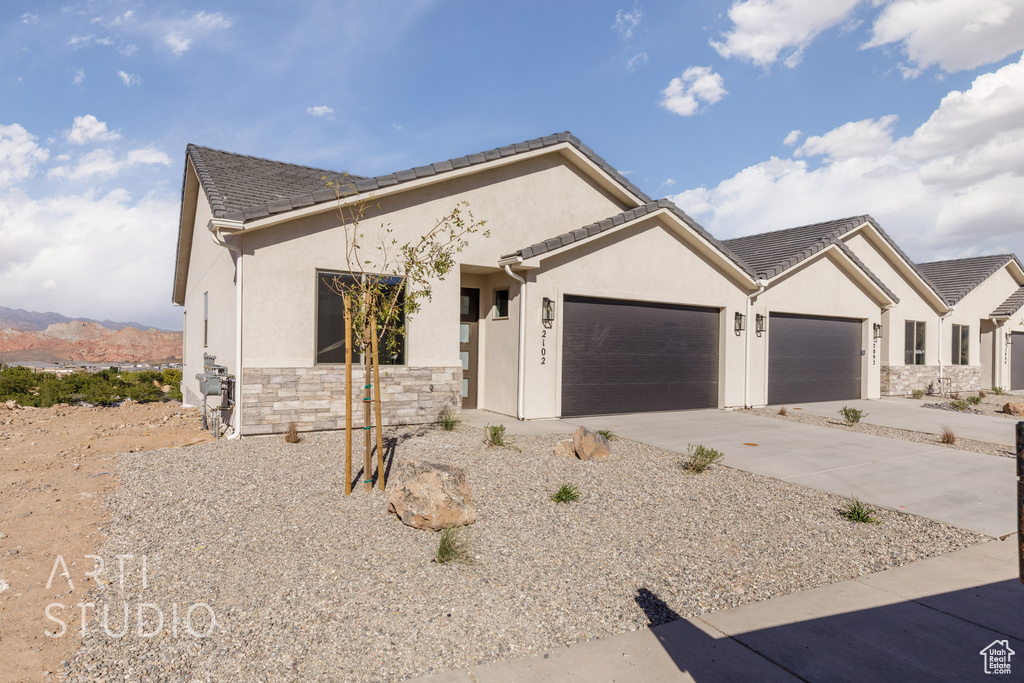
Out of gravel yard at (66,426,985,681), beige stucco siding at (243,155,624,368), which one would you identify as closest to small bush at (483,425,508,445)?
gravel yard at (66,426,985,681)

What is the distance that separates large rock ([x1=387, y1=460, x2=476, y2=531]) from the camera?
5.12 metres

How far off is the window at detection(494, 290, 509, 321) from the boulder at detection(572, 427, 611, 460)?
4282 millimetres

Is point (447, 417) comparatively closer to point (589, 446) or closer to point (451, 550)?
point (589, 446)

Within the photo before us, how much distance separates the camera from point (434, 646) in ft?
11.4

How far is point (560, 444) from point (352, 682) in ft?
17.3

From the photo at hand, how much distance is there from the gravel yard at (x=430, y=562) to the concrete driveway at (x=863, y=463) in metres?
0.63

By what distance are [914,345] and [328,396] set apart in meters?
→ 19.8

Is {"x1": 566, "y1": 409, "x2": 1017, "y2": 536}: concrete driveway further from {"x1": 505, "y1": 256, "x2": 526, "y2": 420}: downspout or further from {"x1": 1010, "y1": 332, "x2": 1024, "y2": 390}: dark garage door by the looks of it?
{"x1": 1010, "y1": 332, "x2": 1024, "y2": 390}: dark garage door

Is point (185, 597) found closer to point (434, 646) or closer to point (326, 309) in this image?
point (434, 646)

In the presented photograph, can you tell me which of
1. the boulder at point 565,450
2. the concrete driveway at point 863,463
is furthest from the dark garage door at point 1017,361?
the boulder at point 565,450

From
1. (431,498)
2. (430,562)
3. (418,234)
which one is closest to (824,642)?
(430,562)

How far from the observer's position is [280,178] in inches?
444

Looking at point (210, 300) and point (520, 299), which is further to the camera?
point (210, 300)

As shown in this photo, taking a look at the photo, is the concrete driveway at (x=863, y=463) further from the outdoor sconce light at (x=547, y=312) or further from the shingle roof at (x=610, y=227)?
the shingle roof at (x=610, y=227)
